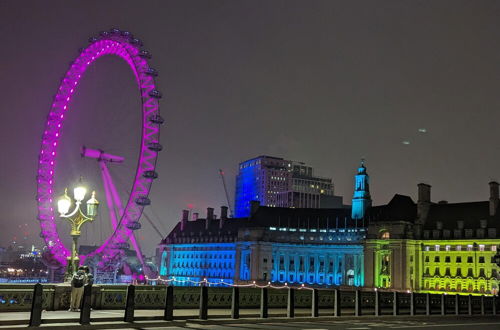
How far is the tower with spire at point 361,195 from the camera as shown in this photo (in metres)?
180

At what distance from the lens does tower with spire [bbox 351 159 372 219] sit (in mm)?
179500

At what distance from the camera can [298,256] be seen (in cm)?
18288

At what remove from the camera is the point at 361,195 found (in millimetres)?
181500

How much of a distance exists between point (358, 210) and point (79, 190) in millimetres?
151647

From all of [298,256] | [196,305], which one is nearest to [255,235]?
[298,256]

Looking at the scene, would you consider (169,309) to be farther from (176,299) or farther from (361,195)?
(361,195)

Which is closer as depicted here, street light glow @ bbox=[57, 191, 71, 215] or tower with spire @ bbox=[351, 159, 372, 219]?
street light glow @ bbox=[57, 191, 71, 215]

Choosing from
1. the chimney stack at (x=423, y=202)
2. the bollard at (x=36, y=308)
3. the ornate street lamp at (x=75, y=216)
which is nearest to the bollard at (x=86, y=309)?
the bollard at (x=36, y=308)

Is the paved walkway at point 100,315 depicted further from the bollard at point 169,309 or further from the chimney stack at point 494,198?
the chimney stack at point 494,198

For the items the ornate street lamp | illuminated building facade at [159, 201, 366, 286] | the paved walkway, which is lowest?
the paved walkway

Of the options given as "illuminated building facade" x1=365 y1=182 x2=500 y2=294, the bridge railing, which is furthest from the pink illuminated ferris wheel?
"illuminated building facade" x1=365 y1=182 x2=500 y2=294

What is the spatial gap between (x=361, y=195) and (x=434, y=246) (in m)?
36.0

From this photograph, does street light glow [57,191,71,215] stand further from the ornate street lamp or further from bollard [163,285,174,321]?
bollard [163,285,174,321]

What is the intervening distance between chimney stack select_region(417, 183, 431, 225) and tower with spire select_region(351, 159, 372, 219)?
2249cm
